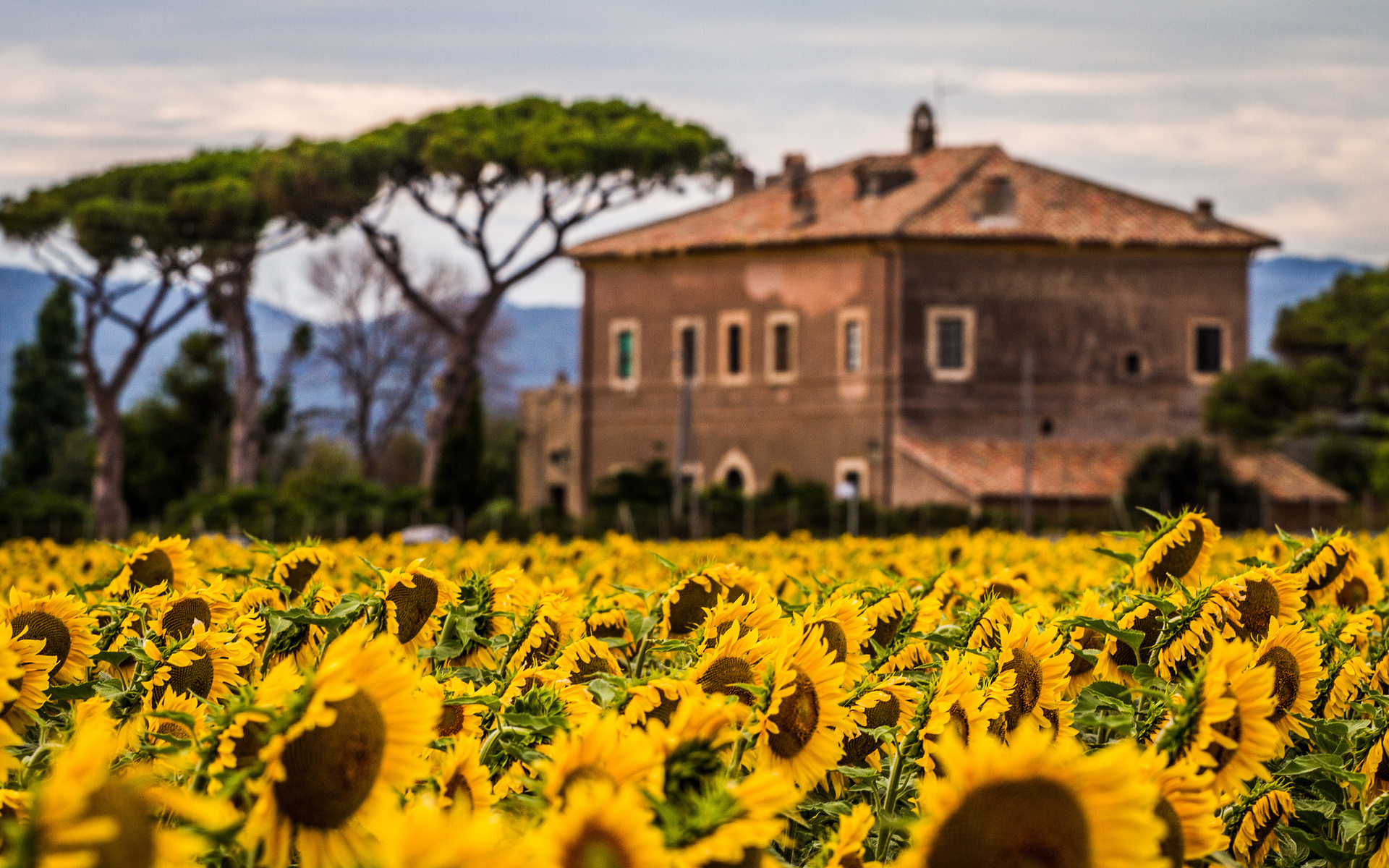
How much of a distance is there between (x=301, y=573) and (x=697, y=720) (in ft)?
8.52

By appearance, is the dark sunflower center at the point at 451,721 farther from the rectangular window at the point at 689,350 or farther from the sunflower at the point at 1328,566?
the rectangular window at the point at 689,350

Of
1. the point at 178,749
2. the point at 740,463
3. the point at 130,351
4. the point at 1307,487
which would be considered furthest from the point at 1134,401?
the point at 178,749

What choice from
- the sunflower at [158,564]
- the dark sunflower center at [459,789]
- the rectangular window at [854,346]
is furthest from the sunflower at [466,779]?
the rectangular window at [854,346]

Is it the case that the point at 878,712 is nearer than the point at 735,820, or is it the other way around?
the point at 735,820

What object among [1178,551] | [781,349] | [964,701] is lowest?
[964,701]

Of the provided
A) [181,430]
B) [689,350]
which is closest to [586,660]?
[689,350]

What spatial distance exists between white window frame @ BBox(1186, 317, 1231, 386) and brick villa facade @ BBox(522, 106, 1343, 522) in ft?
0.20

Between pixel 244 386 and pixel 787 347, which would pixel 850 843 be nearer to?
pixel 787 347

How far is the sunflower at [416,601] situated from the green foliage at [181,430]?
6023 centimetres

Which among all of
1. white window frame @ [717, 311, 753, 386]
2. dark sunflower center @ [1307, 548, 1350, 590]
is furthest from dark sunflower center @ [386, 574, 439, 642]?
white window frame @ [717, 311, 753, 386]

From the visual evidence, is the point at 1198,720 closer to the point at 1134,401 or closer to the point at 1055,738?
the point at 1055,738

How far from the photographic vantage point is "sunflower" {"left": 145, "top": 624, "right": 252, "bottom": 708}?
3.76 m

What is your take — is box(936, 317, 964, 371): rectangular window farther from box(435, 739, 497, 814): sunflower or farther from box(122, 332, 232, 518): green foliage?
box(435, 739, 497, 814): sunflower

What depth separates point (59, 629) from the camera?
159 inches
